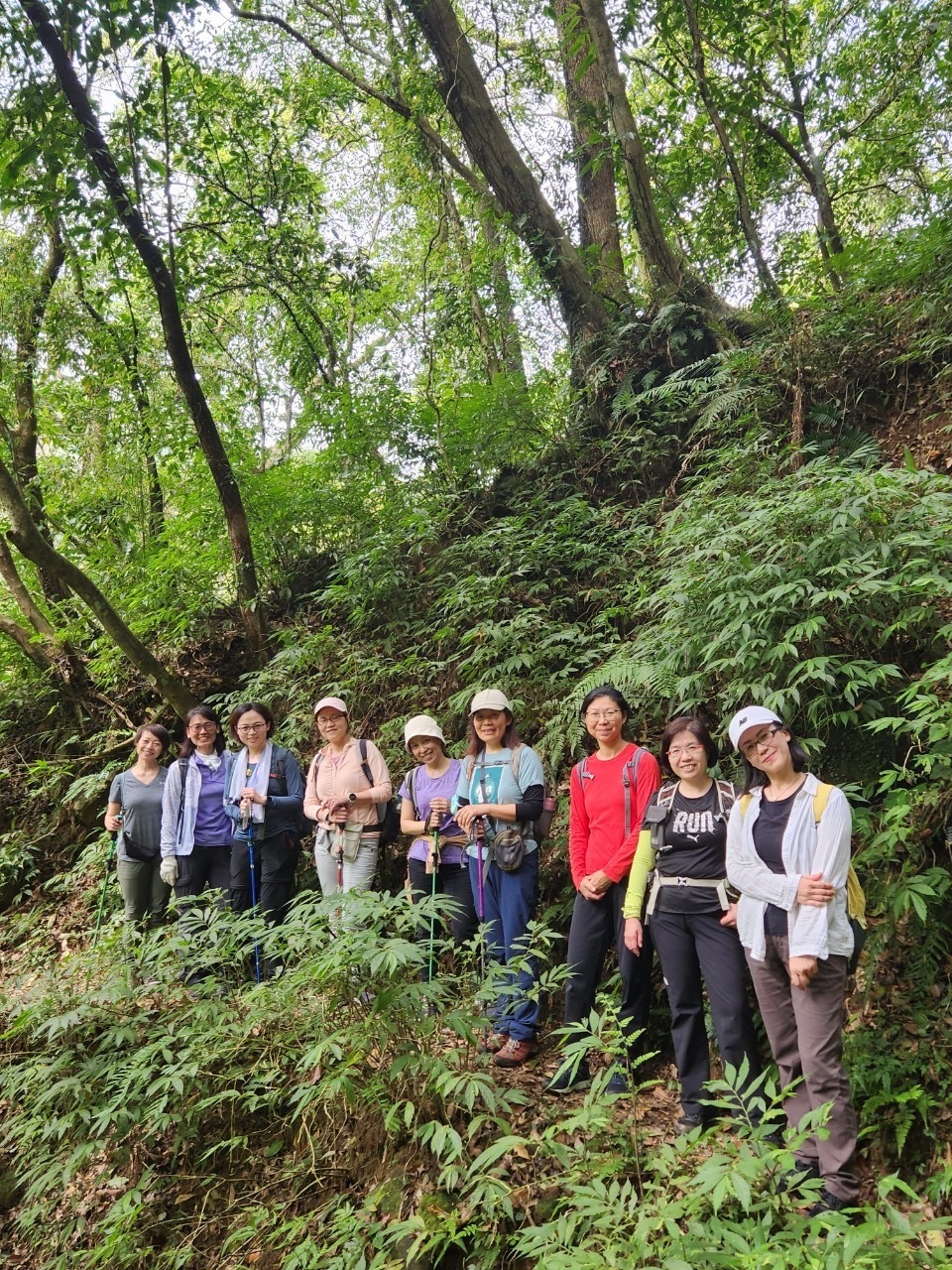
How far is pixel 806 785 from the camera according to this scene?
3.30 m

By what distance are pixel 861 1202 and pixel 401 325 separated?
11344 millimetres

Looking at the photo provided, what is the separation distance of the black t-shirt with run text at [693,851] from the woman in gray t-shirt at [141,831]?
13.9 feet

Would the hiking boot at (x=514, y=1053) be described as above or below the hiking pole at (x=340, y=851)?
below

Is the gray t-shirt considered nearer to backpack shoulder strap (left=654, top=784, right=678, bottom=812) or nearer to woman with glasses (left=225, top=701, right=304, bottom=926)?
woman with glasses (left=225, top=701, right=304, bottom=926)

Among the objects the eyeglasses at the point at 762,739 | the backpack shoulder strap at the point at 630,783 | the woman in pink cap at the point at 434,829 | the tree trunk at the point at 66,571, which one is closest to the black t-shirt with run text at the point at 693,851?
the backpack shoulder strap at the point at 630,783

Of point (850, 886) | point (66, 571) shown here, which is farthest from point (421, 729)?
point (66, 571)

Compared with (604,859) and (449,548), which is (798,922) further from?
(449,548)

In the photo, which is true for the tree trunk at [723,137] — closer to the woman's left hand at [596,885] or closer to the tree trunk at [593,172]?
the tree trunk at [593,172]

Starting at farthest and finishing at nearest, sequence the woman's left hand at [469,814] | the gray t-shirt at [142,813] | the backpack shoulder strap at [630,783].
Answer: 1. the gray t-shirt at [142,813]
2. the woman's left hand at [469,814]
3. the backpack shoulder strap at [630,783]

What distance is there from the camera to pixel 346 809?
5.41 m

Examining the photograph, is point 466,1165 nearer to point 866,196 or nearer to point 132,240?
point 132,240

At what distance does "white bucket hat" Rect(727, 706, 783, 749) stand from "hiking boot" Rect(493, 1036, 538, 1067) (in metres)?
2.21

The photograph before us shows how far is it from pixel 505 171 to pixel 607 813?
856 centimetres

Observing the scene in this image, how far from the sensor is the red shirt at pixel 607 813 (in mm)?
4098
